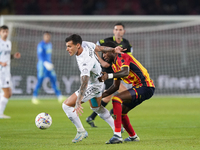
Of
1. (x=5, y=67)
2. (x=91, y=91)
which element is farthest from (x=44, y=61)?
(x=91, y=91)

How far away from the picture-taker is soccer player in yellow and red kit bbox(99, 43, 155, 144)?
5157mm

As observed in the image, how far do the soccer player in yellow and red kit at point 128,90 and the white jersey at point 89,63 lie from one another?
234 millimetres

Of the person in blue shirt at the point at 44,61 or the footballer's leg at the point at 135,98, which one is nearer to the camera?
the footballer's leg at the point at 135,98

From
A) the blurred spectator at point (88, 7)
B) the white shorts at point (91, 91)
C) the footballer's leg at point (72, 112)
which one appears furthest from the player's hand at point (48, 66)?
the blurred spectator at point (88, 7)

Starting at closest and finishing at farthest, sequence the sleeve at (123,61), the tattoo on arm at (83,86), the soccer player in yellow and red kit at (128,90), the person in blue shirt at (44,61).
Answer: the tattoo on arm at (83,86), the soccer player in yellow and red kit at (128,90), the sleeve at (123,61), the person in blue shirt at (44,61)

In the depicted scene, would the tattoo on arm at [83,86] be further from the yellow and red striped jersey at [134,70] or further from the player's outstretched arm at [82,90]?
the yellow and red striped jersey at [134,70]

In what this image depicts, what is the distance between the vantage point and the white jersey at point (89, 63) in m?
5.09

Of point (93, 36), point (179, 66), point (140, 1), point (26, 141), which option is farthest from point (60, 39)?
point (26, 141)

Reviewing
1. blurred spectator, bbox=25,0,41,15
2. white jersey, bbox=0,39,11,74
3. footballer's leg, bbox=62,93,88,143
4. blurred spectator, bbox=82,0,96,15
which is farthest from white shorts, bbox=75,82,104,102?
blurred spectator, bbox=82,0,96,15

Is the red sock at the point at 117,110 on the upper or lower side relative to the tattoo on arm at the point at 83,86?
lower

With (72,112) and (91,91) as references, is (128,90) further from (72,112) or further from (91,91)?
(72,112)

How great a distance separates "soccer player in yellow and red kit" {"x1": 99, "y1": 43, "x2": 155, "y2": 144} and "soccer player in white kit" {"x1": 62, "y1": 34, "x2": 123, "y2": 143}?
0.63 feet

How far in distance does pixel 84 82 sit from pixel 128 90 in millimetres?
722

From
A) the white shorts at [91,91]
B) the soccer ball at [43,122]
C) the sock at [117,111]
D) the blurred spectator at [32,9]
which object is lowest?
the soccer ball at [43,122]
